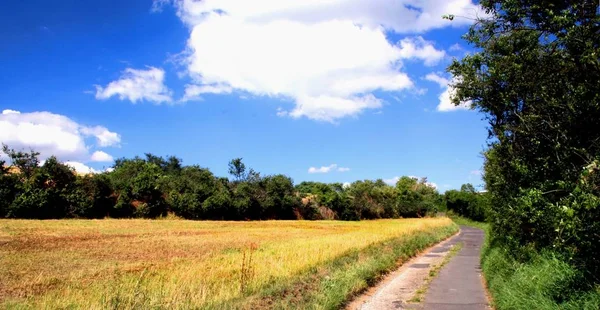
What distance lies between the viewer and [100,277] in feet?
40.2

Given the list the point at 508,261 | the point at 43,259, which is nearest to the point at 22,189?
the point at 43,259

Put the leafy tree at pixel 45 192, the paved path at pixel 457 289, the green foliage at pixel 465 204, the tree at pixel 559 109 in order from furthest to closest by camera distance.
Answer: the green foliage at pixel 465 204
the leafy tree at pixel 45 192
the paved path at pixel 457 289
the tree at pixel 559 109

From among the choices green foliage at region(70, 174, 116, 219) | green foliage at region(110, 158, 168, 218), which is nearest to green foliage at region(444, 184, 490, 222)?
green foliage at region(110, 158, 168, 218)

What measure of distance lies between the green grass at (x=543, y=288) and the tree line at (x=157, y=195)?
43.3m

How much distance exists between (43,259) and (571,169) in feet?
56.1

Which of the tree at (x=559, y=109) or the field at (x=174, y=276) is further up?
the tree at (x=559, y=109)

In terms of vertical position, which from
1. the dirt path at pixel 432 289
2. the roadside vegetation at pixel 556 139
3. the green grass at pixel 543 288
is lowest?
the dirt path at pixel 432 289

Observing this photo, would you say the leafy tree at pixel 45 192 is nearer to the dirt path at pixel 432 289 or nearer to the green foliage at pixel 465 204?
the dirt path at pixel 432 289

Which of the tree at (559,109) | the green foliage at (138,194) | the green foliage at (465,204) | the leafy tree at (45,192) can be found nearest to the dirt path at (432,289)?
the tree at (559,109)

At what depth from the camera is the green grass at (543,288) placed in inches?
241

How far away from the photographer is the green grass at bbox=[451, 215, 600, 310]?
20.1 feet

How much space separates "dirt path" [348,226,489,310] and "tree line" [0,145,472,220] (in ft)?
127

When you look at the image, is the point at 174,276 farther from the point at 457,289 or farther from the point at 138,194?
the point at 138,194

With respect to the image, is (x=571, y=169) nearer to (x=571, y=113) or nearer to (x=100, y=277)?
(x=571, y=113)
